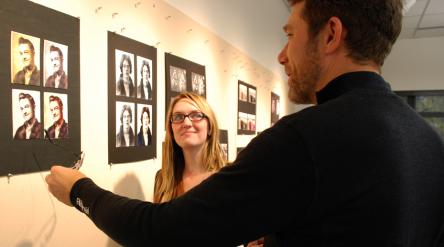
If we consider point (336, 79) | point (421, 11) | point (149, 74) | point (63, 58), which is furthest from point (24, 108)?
point (421, 11)

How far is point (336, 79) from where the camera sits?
35.2 inches

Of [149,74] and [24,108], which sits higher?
[149,74]

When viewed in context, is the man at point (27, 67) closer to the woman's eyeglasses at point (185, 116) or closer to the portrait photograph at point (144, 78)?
the portrait photograph at point (144, 78)

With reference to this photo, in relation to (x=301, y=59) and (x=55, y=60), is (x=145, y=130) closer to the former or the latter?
(x=55, y=60)

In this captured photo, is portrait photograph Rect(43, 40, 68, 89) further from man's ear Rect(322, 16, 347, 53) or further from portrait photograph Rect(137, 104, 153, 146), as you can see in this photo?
man's ear Rect(322, 16, 347, 53)

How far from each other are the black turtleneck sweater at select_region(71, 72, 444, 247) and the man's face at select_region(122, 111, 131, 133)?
3.43ft

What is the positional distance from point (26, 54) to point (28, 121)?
0.75ft

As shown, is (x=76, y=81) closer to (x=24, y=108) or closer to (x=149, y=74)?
(x=24, y=108)

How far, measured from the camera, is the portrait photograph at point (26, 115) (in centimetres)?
126

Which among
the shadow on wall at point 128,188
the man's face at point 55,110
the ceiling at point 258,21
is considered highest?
the ceiling at point 258,21

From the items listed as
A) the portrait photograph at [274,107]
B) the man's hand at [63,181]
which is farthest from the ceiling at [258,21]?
the man's hand at [63,181]

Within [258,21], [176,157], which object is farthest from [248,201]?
[258,21]

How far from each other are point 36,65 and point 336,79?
102 centimetres

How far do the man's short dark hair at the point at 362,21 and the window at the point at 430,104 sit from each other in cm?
683
